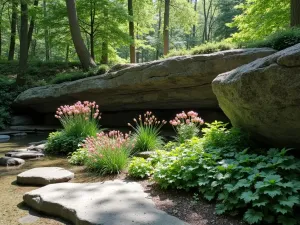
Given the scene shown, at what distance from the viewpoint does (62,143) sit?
6.88m

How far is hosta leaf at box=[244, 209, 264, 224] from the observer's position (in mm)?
2486

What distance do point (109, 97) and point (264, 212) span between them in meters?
8.03

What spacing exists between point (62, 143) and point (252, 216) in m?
5.30

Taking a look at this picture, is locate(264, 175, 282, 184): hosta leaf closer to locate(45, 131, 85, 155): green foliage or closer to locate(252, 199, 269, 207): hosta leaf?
locate(252, 199, 269, 207): hosta leaf

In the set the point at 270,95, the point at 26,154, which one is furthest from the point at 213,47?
the point at 26,154

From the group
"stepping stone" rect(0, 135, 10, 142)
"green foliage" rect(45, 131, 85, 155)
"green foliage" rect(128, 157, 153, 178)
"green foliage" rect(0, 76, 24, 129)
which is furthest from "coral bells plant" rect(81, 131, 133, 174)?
"green foliage" rect(0, 76, 24, 129)

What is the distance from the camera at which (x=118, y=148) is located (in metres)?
4.82

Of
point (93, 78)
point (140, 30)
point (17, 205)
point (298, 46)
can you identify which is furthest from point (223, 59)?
point (140, 30)

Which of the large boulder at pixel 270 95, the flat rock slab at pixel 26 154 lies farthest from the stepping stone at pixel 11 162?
the large boulder at pixel 270 95

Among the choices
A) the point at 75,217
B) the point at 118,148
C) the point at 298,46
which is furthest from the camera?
the point at 118,148

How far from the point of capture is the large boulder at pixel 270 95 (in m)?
2.79

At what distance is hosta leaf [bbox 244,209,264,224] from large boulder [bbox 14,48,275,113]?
4.76 m

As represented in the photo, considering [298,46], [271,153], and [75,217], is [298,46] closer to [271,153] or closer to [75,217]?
[271,153]

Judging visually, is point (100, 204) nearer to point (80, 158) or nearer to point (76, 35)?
point (80, 158)
